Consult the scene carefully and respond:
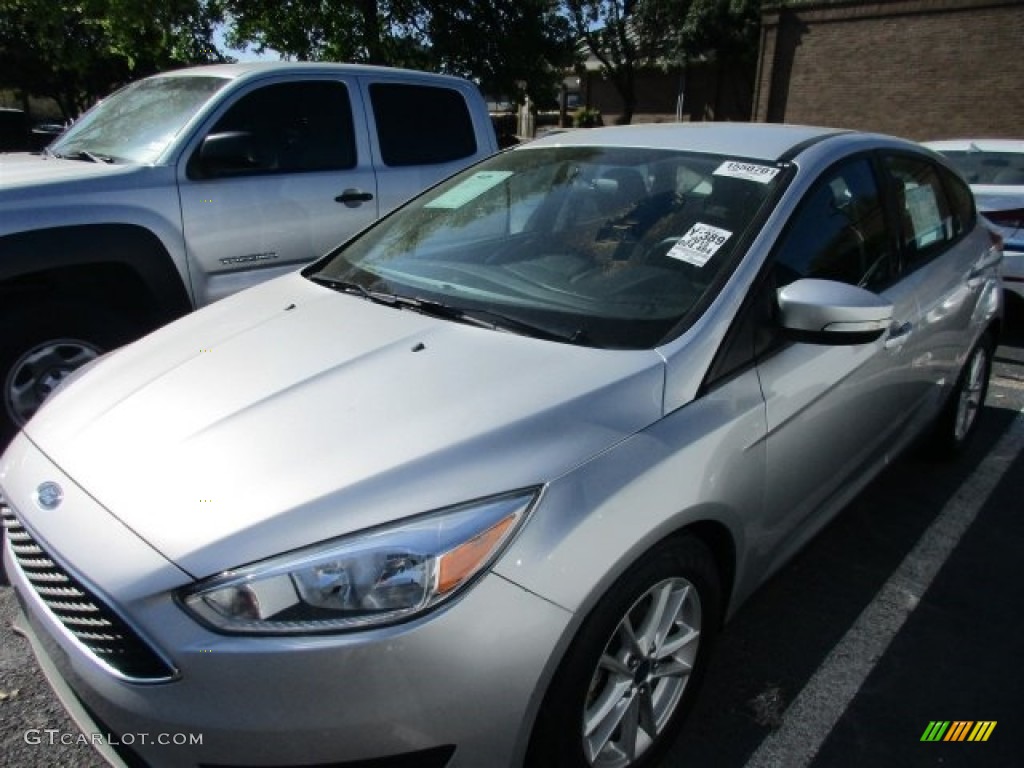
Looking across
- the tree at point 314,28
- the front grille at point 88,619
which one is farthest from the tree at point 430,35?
the front grille at point 88,619

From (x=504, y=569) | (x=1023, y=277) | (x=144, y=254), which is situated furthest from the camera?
(x=1023, y=277)

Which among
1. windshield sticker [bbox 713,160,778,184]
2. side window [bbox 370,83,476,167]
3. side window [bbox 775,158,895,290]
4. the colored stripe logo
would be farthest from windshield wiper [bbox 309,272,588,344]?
side window [bbox 370,83,476,167]

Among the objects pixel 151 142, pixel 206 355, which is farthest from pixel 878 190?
pixel 151 142

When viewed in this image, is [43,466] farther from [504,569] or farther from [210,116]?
[210,116]

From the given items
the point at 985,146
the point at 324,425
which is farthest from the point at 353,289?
the point at 985,146

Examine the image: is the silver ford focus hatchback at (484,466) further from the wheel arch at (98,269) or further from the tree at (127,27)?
the tree at (127,27)

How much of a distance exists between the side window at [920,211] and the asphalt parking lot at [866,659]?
1164 millimetres

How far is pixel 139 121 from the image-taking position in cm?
438

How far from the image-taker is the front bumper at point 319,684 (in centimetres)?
144

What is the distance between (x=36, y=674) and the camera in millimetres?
2387

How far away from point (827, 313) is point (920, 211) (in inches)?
58.4

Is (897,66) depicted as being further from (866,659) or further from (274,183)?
(866,659)

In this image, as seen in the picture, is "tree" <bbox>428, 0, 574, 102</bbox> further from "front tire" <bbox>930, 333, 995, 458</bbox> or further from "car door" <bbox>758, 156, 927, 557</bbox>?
"car door" <bbox>758, 156, 927, 557</bbox>

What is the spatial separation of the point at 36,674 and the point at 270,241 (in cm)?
256
